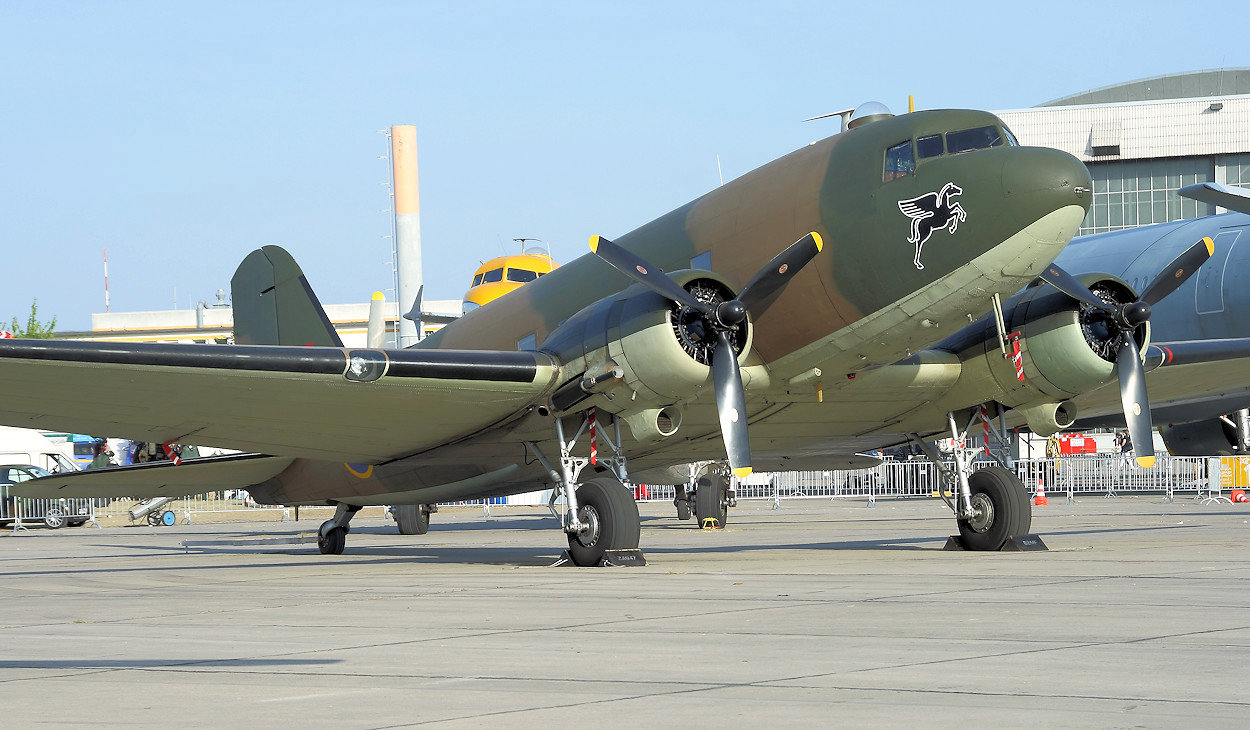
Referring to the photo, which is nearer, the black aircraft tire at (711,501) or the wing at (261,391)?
the wing at (261,391)

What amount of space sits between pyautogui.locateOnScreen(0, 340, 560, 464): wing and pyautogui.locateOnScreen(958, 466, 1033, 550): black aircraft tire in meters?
6.15

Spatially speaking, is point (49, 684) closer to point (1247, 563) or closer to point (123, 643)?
point (123, 643)

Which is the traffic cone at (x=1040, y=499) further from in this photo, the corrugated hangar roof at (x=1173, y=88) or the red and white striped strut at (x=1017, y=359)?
the corrugated hangar roof at (x=1173, y=88)

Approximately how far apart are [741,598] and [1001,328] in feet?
20.3

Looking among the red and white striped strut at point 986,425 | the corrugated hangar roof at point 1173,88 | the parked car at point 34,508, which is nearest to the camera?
the red and white striped strut at point 986,425

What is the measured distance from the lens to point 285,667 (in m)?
7.05

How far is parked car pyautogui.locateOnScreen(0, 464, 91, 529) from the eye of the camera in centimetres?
3834

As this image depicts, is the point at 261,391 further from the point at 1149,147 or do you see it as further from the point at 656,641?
the point at 1149,147

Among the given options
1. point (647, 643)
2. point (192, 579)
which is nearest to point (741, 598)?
point (647, 643)

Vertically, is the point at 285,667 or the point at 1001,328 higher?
the point at 1001,328

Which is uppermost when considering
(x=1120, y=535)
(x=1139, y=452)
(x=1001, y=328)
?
(x=1001, y=328)

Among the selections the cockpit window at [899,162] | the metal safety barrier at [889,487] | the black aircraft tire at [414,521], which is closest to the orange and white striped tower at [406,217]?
the metal safety barrier at [889,487]

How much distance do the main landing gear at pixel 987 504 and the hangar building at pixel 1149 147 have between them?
208 ft

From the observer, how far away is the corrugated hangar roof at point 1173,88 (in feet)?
297
